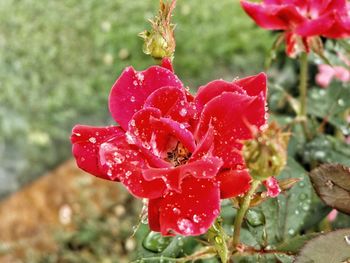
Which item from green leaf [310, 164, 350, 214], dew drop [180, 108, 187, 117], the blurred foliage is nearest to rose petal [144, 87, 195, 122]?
dew drop [180, 108, 187, 117]

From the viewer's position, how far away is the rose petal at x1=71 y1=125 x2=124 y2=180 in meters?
0.47

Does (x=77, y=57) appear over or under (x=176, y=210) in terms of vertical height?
under

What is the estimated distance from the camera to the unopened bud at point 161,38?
1.66ft

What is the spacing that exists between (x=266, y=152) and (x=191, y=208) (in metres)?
0.07

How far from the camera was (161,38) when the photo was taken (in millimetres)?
510

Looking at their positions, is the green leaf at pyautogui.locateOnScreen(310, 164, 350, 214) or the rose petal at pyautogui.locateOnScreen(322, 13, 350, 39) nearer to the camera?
the green leaf at pyautogui.locateOnScreen(310, 164, 350, 214)

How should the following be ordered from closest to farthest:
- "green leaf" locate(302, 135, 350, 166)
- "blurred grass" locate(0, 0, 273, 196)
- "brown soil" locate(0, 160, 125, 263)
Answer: "green leaf" locate(302, 135, 350, 166) → "brown soil" locate(0, 160, 125, 263) → "blurred grass" locate(0, 0, 273, 196)

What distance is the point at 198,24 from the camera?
2.64 meters

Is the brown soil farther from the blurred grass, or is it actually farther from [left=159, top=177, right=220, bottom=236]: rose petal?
[left=159, top=177, right=220, bottom=236]: rose petal

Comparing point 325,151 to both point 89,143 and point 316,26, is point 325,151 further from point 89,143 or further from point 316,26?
point 89,143

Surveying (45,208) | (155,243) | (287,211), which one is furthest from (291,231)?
(45,208)

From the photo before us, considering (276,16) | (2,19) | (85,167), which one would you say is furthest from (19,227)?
(85,167)

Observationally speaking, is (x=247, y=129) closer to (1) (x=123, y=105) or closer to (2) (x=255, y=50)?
(1) (x=123, y=105)

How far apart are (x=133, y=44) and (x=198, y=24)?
0.93 ft
